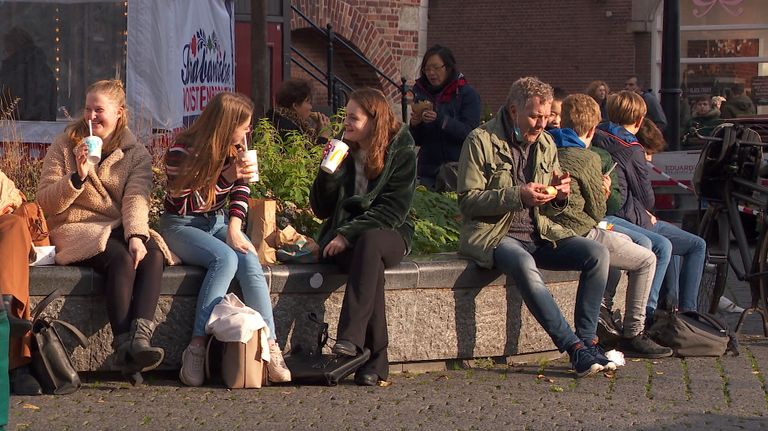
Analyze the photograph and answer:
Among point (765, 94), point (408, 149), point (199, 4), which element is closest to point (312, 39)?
point (199, 4)

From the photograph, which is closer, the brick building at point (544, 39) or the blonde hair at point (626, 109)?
the blonde hair at point (626, 109)

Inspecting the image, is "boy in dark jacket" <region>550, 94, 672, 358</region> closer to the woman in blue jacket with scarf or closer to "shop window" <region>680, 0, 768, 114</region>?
the woman in blue jacket with scarf

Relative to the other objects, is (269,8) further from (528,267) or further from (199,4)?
(528,267)

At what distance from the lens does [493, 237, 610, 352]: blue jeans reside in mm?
6965

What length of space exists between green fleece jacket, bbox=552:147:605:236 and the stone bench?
1.02 feet

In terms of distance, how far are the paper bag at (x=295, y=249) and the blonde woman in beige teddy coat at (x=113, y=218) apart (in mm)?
609

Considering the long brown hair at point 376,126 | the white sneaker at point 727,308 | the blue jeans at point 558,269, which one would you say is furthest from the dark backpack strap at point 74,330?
the white sneaker at point 727,308

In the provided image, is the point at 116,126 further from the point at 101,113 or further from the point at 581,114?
the point at 581,114

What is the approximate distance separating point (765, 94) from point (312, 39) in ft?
A: 35.2

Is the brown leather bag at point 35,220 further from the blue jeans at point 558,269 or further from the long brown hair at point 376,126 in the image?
the blue jeans at point 558,269

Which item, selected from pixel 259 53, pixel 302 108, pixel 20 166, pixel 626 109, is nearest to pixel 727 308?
pixel 626 109

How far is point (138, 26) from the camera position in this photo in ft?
40.2

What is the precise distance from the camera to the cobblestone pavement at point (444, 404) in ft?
19.3

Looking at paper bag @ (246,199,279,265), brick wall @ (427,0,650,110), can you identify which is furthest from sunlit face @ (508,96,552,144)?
brick wall @ (427,0,650,110)
